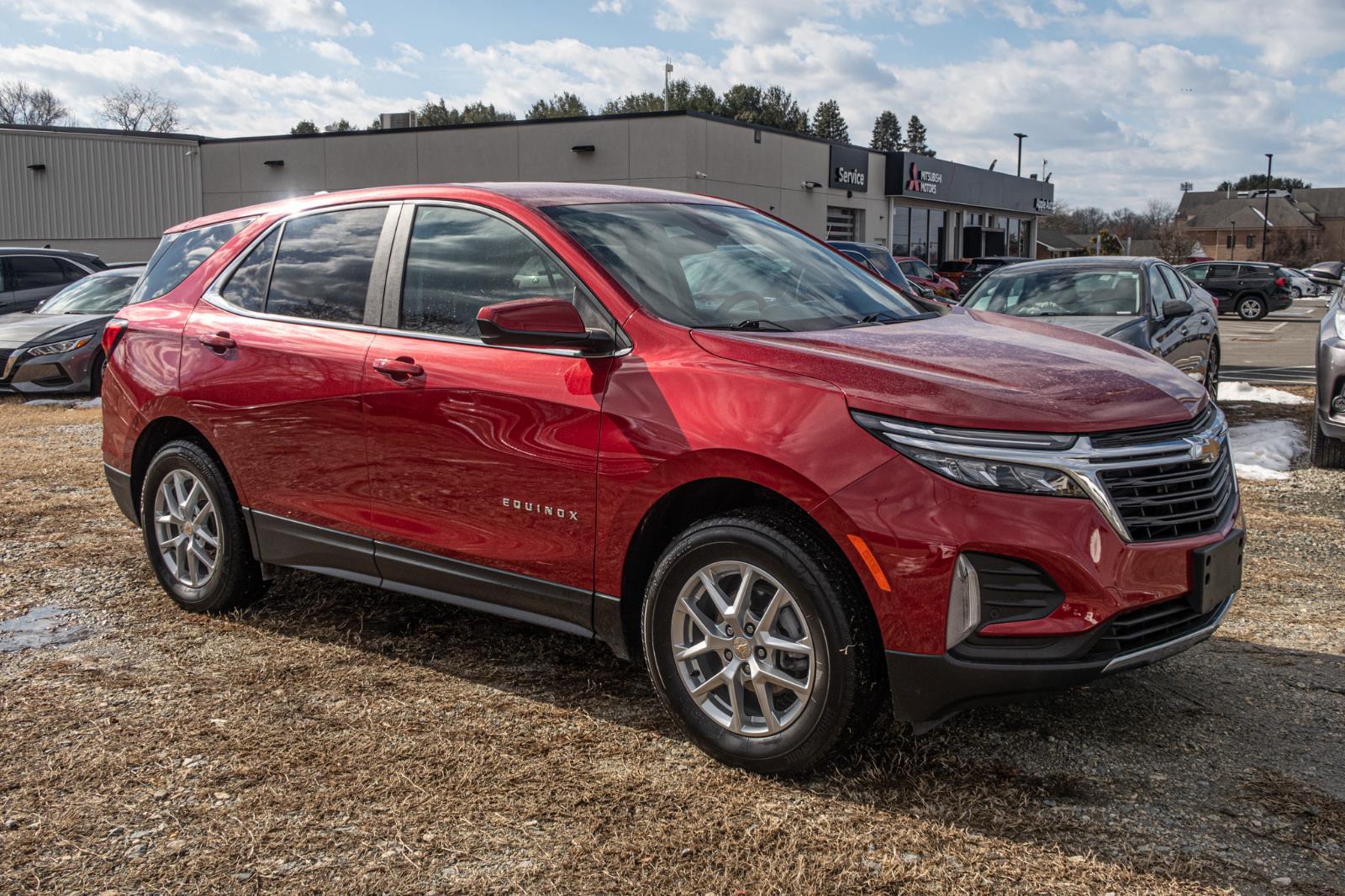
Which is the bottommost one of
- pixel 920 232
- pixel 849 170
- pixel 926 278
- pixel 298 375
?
pixel 298 375

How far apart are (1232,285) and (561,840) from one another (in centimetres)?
3737

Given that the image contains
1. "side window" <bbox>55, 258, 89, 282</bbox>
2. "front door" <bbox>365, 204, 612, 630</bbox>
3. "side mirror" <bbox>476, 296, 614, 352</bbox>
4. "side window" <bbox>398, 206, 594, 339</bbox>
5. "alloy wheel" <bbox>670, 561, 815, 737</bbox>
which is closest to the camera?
"alloy wheel" <bbox>670, 561, 815, 737</bbox>

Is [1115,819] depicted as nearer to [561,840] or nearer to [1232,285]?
[561,840]

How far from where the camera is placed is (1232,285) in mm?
35469

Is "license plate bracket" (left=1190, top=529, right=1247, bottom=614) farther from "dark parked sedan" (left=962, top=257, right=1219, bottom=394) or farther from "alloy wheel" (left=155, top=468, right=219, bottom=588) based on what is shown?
"dark parked sedan" (left=962, top=257, right=1219, bottom=394)

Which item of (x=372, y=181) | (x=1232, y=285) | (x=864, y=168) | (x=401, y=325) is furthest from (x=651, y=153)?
(x=401, y=325)

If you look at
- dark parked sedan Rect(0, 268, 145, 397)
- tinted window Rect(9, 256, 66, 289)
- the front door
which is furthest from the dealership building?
the front door

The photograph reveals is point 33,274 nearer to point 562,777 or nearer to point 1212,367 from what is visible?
point 1212,367

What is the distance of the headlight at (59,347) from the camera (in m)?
13.2

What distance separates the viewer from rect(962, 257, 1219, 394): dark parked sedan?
933cm

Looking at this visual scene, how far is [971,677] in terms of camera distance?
9.84ft

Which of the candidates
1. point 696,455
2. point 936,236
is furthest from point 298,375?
point 936,236

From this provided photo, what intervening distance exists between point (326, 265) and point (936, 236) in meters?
53.4

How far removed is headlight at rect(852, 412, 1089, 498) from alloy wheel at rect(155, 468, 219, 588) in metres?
3.15
